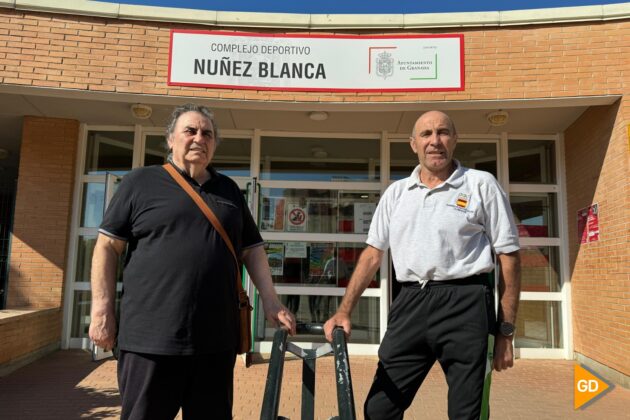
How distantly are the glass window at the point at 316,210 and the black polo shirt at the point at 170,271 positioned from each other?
4.80m

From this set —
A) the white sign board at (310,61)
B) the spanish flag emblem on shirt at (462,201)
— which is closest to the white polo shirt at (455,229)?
the spanish flag emblem on shirt at (462,201)

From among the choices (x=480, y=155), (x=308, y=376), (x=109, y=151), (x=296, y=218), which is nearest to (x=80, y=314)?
(x=109, y=151)

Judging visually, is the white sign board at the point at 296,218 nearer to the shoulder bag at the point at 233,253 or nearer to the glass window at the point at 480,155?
the glass window at the point at 480,155

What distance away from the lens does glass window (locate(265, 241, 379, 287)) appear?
697 cm

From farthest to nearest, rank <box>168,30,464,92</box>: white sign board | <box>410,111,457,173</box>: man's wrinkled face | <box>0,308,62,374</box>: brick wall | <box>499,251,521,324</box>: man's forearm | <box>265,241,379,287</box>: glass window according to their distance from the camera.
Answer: <box>265,241,379,287</box>: glass window → <box>168,30,464,92</box>: white sign board → <box>0,308,62,374</box>: brick wall → <box>410,111,457,173</box>: man's wrinkled face → <box>499,251,521,324</box>: man's forearm

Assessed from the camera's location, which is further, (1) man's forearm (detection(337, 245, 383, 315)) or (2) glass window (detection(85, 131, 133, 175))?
(2) glass window (detection(85, 131, 133, 175))

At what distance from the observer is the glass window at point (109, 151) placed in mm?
7195

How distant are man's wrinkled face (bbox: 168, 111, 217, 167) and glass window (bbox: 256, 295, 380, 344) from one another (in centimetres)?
482

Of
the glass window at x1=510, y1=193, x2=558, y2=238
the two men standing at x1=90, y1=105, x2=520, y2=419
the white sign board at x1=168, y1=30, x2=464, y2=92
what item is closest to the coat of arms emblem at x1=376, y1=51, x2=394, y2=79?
the white sign board at x1=168, y1=30, x2=464, y2=92

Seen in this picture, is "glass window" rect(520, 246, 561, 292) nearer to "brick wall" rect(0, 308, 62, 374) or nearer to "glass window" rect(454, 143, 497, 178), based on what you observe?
"glass window" rect(454, 143, 497, 178)

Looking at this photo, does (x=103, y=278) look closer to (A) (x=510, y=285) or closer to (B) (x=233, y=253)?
(B) (x=233, y=253)

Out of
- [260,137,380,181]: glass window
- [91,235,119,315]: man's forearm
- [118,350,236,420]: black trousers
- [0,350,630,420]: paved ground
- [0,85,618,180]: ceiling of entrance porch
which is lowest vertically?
[0,350,630,420]: paved ground

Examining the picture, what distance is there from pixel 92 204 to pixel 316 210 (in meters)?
3.15

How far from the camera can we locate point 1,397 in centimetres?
474
